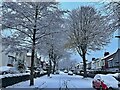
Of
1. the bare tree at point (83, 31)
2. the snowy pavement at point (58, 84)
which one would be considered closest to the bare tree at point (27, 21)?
the snowy pavement at point (58, 84)

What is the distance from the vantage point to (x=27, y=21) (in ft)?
79.6

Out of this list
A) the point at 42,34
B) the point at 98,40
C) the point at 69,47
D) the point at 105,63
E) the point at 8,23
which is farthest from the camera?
the point at 105,63

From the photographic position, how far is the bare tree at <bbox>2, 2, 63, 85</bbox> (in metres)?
23.6

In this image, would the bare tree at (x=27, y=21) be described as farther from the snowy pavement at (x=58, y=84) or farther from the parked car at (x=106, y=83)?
the parked car at (x=106, y=83)

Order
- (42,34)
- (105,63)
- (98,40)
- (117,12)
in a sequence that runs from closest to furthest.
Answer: (117,12) < (42,34) < (98,40) < (105,63)

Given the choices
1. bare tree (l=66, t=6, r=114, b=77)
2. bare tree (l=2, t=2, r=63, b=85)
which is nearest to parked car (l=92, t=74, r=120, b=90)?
bare tree (l=2, t=2, r=63, b=85)

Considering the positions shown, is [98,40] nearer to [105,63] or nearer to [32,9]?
[32,9]

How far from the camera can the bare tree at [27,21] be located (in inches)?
931

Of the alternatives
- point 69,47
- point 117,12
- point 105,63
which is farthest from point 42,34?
point 105,63

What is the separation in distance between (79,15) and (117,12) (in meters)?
28.0

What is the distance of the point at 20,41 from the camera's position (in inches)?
982

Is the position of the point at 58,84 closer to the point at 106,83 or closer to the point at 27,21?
the point at 27,21

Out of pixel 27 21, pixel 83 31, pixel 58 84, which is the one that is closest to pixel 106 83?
pixel 27 21

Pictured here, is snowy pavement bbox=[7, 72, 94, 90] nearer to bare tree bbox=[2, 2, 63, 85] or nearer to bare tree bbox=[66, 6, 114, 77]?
bare tree bbox=[2, 2, 63, 85]
